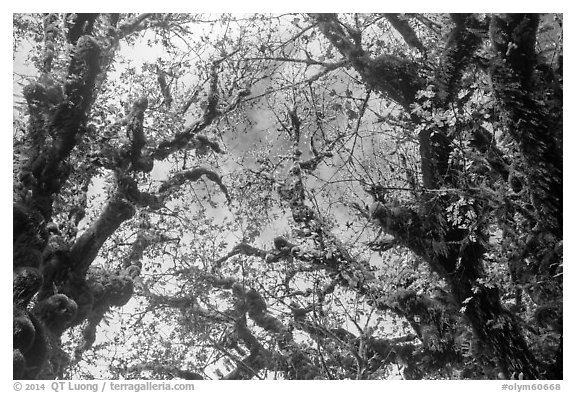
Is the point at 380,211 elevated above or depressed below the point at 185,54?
below

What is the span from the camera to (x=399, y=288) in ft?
26.2

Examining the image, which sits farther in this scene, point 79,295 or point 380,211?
point 79,295

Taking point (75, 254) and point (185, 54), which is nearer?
point (75, 254)

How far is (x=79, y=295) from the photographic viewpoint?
29.1 feet

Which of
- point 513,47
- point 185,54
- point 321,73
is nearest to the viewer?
point 513,47

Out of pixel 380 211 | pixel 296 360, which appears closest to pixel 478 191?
pixel 380 211

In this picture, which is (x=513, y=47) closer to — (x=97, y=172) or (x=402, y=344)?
(x=402, y=344)

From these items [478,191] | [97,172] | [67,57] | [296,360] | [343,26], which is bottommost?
[296,360]

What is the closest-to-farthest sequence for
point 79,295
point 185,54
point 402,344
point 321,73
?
point 79,295, point 402,344, point 321,73, point 185,54

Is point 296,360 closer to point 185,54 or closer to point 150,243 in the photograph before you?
point 150,243

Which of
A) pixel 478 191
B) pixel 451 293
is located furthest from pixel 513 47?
pixel 451 293

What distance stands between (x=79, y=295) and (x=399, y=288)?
18.2ft

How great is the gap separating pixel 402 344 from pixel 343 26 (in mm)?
6053

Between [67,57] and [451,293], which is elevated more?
[67,57]
